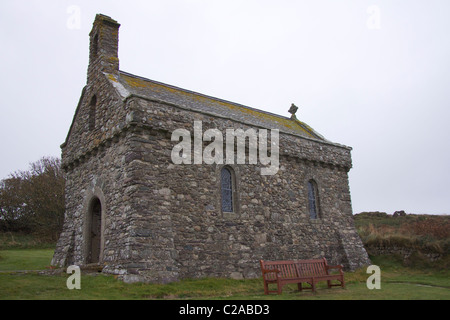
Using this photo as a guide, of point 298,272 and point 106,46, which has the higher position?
point 106,46

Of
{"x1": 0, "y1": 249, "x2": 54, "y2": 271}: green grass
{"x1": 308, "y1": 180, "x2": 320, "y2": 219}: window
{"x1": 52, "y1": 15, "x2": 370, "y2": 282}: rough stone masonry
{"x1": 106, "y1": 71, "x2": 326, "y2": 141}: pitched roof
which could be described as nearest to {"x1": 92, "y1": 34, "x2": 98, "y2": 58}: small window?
{"x1": 52, "y1": 15, "x2": 370, "y2": 282}: rough stone masonry

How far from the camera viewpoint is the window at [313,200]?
16663mm

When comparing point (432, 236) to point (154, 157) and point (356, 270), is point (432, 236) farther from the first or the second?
point (154, 157)

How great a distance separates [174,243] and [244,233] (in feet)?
9.55

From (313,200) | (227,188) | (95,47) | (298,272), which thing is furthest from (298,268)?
(95,47)

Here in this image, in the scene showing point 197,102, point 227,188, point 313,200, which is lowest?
point 313,200

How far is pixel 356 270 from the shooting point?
53.5 ft

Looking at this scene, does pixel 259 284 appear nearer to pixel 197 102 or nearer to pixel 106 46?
pixel 197 102

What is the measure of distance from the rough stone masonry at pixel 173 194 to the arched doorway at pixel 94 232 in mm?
36

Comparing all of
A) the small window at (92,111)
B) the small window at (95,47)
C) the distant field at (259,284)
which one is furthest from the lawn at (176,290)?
the small window at (95,47)

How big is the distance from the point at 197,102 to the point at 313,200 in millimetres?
6675

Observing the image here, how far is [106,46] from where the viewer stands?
50.0ft

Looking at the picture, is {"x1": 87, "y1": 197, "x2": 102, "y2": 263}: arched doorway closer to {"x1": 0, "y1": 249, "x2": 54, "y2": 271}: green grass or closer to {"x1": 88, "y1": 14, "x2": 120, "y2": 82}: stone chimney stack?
{"x1": 0, "y1": 249, "x2": 54, "y2": 271}: green grass
